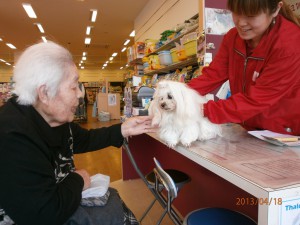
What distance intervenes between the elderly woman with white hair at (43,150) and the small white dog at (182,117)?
431 mm

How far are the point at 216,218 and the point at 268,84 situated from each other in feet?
2.17

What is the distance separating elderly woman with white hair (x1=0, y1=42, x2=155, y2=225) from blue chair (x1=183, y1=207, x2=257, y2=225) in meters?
0.27

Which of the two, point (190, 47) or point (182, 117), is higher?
point (190, 47)

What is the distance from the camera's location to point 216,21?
8.19 ft

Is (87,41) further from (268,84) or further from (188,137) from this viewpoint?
(268,84)

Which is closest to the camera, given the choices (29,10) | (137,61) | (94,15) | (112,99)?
(137,61)

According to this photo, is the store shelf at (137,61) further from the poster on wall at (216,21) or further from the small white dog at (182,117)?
the small white dog at (182,117)

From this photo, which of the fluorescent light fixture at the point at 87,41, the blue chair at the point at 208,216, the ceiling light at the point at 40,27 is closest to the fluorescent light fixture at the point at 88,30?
the fluorescent light fixture at the point at 87,41

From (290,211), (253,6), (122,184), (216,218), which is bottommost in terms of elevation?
(122,184)

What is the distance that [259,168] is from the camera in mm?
798

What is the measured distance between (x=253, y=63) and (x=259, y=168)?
69 cm

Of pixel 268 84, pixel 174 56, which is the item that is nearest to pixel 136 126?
pixel 268 84

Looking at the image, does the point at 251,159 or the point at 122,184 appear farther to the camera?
the point at 122,184

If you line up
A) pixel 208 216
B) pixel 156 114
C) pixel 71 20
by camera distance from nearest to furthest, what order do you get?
1. pixel 208 216
2. pixel 156 114
3. pixel 71 20
